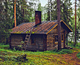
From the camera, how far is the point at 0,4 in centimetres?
2000

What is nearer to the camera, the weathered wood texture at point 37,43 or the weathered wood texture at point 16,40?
the weathered wood texture at point 37,43

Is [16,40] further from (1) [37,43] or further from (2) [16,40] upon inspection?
(1) [37,43]

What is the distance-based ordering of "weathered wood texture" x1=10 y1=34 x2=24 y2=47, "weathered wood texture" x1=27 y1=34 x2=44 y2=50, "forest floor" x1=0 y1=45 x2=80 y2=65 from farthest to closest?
"weathered wood texture" x1=10 y1=34 x2=24 y2=47 < "weathered wood texture" x1=27 y1=34 x2=44 y2=50 < "forest floor" x1=0 y1=45 x2=80 y2=65

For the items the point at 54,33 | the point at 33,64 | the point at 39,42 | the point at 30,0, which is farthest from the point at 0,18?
the point at 30,0

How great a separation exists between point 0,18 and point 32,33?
5.38 meters

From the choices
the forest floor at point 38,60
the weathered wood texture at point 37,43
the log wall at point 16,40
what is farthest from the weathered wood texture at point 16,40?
the forest floor at point 38,60

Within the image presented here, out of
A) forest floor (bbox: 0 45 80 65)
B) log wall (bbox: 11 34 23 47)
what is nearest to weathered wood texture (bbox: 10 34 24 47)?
log wall (bbox: 11 34 23 47)

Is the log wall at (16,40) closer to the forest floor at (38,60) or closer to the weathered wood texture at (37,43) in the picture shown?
the weathered wood texture at (37,43)

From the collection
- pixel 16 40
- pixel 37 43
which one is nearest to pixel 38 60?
pixel 37 43

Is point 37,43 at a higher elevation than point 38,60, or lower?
higher

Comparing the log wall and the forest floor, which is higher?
the log wall

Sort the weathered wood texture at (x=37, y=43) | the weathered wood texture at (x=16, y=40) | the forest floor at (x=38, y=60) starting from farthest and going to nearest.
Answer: the weathered wood texture at (x=16, y=40), the weathered wood texture at (x=37, y=43), the forest floor at (x=38, y=60)

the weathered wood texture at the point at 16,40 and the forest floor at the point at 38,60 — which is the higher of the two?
the weathered wood texture at the point at 16,40

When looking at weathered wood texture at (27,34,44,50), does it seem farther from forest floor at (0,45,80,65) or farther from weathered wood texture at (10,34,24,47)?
forest floor at (0,45,80,65)
